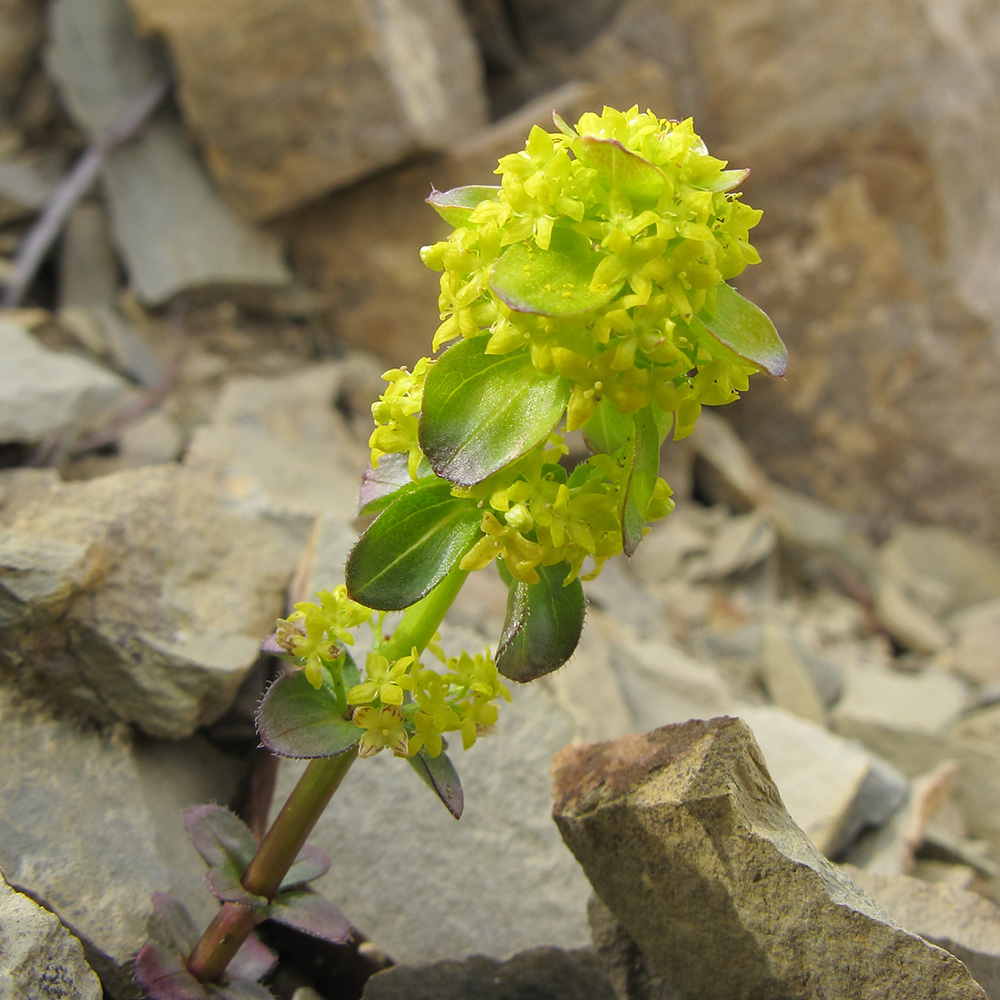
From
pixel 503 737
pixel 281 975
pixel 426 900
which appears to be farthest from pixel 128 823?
pixel 503 737

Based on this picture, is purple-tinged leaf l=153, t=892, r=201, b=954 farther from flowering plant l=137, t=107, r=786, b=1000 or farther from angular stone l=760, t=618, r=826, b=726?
angular stone l=760, t=618, r=826, b=726

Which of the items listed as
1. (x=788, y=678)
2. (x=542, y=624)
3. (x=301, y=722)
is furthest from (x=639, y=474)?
(x=788, y=678)

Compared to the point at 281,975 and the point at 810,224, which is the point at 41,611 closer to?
the point at 281,975

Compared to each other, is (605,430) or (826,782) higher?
(605,430)

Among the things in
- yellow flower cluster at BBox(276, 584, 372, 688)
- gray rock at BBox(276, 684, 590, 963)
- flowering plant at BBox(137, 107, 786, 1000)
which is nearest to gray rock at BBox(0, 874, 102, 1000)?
flowering plant at BBox(137, 107, 786, 1000)

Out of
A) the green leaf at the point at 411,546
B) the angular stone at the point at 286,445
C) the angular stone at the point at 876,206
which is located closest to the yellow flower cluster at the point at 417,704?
the green leaf at the point at 411,546

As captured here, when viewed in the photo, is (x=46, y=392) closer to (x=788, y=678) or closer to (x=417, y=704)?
(x=417, y=704)
